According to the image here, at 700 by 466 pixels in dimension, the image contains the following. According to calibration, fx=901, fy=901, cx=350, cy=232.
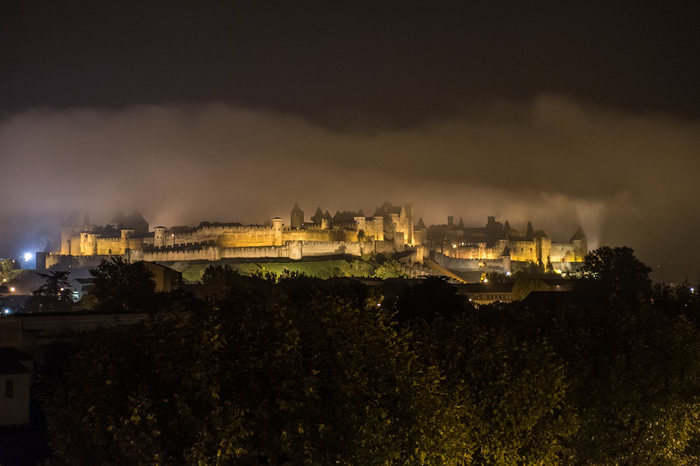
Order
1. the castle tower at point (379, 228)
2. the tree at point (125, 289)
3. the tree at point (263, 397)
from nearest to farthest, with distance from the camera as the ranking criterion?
the tree at point (263, 397)
the tree at point (125, 289)
the castle tower at point (379, 228)

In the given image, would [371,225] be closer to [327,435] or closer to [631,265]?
Result: [631,265]

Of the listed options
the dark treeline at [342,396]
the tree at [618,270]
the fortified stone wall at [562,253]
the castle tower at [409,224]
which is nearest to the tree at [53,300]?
the tree at [618,270]

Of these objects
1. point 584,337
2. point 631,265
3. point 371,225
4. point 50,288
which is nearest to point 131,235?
point 371,225

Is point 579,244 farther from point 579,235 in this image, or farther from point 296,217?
point 296,217

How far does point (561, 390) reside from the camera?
831 inches

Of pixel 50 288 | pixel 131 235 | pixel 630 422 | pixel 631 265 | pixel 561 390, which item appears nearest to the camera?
pixel 561 390

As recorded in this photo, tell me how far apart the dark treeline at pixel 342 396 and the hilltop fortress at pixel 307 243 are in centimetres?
9598

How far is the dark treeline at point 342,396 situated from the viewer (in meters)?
17.5

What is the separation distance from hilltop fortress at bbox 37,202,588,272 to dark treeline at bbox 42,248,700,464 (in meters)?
96.0

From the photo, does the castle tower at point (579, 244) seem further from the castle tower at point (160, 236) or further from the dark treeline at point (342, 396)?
the dark treeline at point (342, 396)

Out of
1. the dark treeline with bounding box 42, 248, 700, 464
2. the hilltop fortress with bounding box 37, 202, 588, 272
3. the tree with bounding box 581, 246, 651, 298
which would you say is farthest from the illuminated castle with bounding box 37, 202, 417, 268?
the dark treeline with bounding box 42, 248, 700, 464

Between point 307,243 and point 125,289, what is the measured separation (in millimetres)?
71030

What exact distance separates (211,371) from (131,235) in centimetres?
11887

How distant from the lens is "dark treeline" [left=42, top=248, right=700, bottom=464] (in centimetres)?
1755
